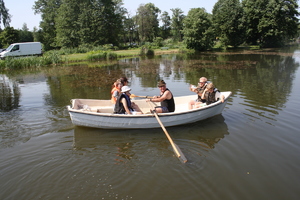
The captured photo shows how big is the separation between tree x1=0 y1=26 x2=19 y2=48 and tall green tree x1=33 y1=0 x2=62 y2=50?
766 cm

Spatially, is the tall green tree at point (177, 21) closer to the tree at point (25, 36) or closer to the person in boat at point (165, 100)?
the tree at point (25, 36)

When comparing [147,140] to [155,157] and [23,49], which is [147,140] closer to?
[155,157]

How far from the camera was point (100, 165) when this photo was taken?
19.3 feet

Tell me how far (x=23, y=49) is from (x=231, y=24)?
38.3 m

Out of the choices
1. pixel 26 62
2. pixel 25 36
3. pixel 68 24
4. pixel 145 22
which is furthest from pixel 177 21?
pixel 26 62

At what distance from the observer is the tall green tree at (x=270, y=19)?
46.6 m

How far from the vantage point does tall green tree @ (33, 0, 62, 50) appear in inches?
1994

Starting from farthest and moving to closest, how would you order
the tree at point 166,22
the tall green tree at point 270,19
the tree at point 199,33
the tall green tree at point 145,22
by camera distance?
the tree at point 166,22
the tall green tree at point 145,22
the tall green tree at point 270,19
the tree at point 199,33

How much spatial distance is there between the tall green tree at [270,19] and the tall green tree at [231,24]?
4.16ft

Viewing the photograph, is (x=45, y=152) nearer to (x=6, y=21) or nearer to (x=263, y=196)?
(x=263, y=196)

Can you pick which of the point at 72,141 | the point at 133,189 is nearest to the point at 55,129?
the point at 72,141

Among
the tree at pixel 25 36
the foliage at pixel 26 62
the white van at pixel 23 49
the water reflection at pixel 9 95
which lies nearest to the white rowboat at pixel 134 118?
the water reflection at pixel 9 95

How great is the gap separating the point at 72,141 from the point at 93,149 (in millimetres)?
932

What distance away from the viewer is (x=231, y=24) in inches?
1939
